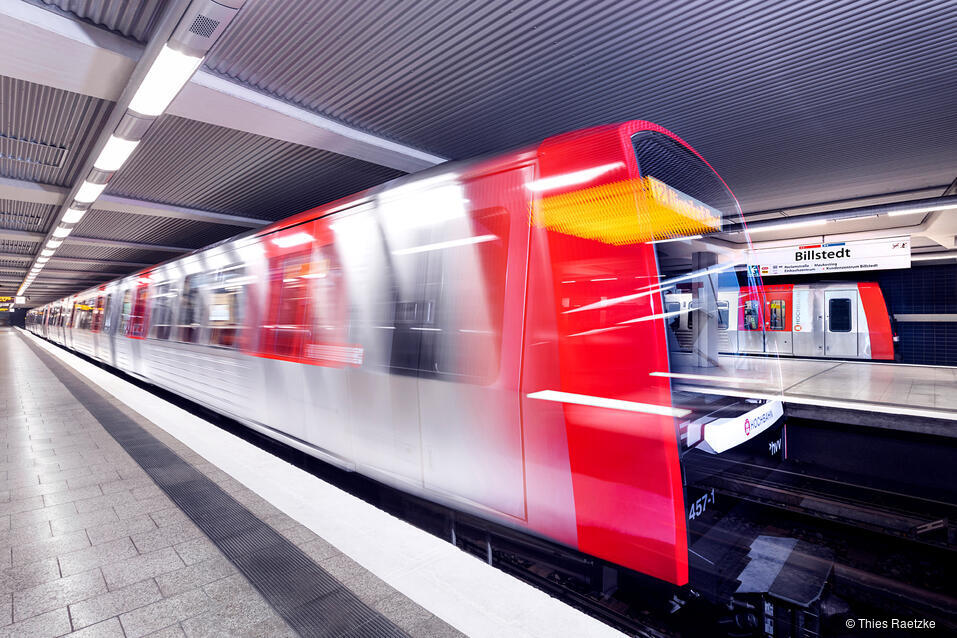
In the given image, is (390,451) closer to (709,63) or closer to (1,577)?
(1,577)

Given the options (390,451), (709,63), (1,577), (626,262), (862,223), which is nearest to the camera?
(626,262)

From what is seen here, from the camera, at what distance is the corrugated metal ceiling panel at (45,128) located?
6285 mm

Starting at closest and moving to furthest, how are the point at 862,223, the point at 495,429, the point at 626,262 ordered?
1. the point at 626,262
2. the point at 495,429
3. the point at 862,223

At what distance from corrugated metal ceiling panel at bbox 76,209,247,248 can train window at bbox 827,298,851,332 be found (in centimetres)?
1679

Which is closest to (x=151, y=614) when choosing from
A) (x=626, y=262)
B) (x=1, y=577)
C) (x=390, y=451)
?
(x=1, y=577)

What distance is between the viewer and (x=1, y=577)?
2625mm

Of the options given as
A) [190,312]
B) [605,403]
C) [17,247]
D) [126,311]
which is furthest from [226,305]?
[17,247]

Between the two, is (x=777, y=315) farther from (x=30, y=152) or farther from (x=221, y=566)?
(x=30, y=152)

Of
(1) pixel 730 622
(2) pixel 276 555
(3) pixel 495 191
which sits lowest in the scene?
(1) pixel 730 622

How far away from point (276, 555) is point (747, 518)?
4143 millimetres

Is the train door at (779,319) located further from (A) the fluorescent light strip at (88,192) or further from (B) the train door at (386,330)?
(A) the fluorescent light strip at (88,192)

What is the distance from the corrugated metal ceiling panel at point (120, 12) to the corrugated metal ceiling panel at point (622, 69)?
58 centimetres

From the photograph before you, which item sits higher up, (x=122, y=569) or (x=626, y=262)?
(x=626, y=262)

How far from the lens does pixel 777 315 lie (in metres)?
15.5
